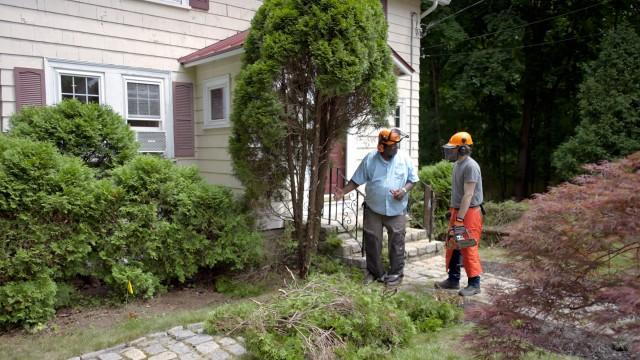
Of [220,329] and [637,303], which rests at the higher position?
[637,303]

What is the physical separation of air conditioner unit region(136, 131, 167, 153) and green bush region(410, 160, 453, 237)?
174 inches

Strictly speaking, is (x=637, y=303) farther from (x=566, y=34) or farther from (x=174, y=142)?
(x=566, y=34)

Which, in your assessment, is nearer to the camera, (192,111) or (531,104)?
(192,111)

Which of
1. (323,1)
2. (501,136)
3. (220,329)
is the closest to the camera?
(220,329)

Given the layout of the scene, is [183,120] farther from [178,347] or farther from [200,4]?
[178,347]

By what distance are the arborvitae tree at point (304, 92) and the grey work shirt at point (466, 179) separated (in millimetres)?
1084

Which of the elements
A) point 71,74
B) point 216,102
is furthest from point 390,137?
point 71,74

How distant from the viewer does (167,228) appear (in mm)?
5020

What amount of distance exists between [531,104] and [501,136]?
2598 millimetres

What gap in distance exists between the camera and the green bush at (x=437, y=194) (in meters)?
8.45

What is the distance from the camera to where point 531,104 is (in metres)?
16.8

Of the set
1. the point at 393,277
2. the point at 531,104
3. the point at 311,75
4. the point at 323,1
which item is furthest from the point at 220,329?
the point at 531,104

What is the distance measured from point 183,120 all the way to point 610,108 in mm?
9839

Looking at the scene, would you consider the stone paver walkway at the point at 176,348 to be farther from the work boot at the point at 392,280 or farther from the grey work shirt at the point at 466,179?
the grey work shirt at the point at 466,179
